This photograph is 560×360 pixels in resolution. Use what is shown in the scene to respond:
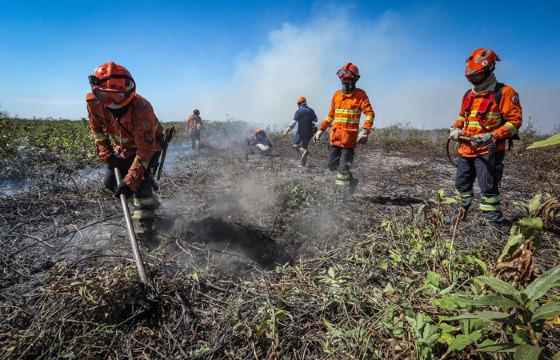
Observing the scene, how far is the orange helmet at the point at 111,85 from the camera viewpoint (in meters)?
2.60

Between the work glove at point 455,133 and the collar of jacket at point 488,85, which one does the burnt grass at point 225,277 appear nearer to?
the work glove at point 455,133

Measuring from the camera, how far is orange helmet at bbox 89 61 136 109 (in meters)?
2.60

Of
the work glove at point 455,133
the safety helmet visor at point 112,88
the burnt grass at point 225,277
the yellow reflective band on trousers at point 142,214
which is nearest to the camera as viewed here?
the burnt grass at point 225,277

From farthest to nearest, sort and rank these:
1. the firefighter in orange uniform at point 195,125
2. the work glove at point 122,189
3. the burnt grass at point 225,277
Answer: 1. the firefighter in orange uniform at point 195,125
2. the work glove at point 122,189
3. the burnt grass at point 225,277

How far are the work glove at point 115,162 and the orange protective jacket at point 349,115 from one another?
295 cm

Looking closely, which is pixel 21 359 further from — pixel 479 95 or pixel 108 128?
pixel 479 95

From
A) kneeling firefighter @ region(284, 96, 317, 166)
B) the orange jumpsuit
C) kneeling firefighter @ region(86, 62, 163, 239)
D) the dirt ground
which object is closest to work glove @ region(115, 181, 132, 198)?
kneeling firefighter @ region(86, 62, 163, 239)

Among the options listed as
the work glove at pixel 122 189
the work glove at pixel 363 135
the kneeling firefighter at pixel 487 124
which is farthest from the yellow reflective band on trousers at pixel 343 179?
the work glove at pixel 122 189

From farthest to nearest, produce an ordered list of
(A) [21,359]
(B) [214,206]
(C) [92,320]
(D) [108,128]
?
(B) [214,206]
(D) [108,128]
(C) [92,320]
(A) [21,359]

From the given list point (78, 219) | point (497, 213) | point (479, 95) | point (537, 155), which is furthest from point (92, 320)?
point (537, 155)

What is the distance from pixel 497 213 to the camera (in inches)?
125

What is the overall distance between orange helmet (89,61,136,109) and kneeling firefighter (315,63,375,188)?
9.48 feet

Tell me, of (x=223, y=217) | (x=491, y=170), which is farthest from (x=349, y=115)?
(x=223, y=217)

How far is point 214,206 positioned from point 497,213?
11.8ft
